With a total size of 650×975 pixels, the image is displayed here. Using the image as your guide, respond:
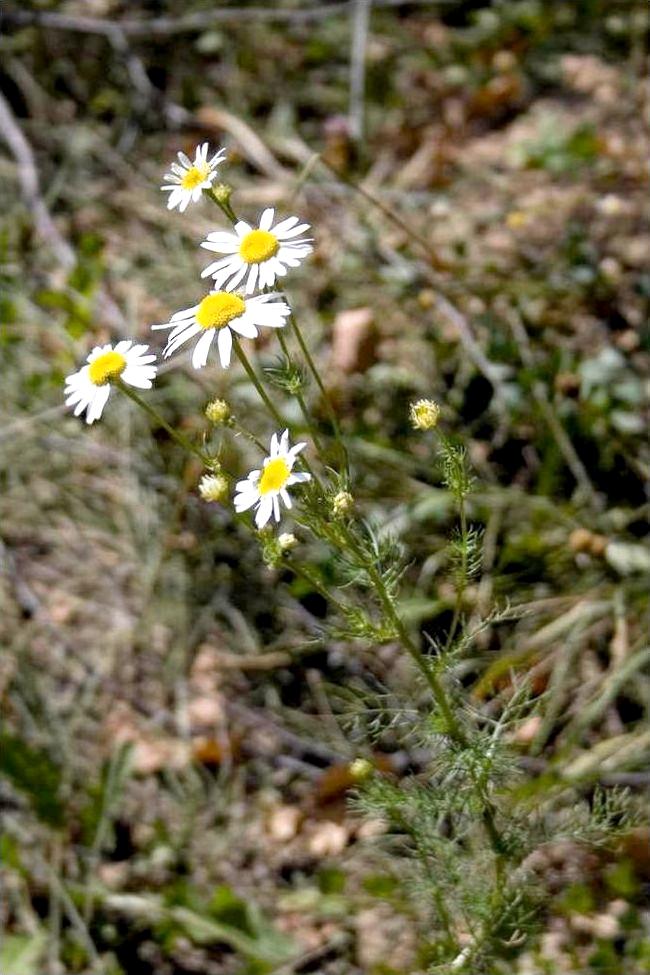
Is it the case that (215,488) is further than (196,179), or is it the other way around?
(196,179)

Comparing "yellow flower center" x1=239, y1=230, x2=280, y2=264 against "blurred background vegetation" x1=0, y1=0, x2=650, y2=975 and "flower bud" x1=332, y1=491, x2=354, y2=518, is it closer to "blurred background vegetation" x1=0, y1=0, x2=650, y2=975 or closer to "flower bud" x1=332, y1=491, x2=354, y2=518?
"flower bud" x1=332, y1=491, x2=354, y2=518

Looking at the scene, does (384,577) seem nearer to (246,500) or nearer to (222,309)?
(246,500)

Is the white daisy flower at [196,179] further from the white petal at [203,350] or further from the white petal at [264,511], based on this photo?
the white petal at [264,511]

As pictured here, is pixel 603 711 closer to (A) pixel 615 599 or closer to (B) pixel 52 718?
(A) pixel 615 599

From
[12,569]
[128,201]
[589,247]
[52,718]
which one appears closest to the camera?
[52,718]

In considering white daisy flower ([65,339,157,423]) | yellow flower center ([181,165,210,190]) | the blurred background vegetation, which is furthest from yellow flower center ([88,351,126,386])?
the blurred background vegetation

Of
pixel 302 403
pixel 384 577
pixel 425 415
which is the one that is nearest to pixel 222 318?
pixel 302 403

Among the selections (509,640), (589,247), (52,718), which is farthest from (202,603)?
(589,247)

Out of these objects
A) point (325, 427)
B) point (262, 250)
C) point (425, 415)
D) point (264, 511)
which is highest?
point (325, 427)
